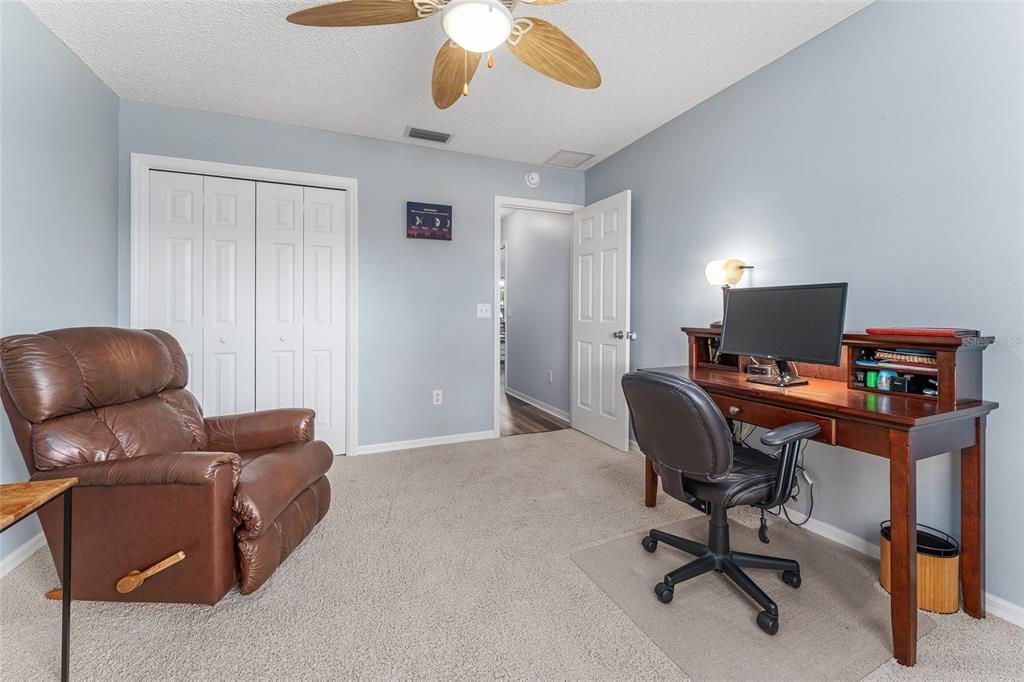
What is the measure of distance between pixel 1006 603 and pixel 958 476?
0.45m

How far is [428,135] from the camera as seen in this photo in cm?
346

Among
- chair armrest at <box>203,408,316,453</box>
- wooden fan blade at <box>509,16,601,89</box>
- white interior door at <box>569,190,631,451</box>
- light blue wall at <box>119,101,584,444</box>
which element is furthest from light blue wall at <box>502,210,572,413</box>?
chair armrest at <box>203,408,316,453</box>

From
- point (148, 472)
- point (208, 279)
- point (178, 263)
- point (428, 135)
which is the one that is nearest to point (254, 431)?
point (148, 472)

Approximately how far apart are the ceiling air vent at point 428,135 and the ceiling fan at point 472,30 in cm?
150

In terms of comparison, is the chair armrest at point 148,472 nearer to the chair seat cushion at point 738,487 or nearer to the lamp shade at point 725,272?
the chair seat cushion at point 738,487

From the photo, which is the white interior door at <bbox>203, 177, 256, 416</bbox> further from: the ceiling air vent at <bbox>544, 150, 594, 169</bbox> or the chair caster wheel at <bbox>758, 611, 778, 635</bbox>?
the chair caster wheel at <bbox>758, 611, 778, 635</bbox>

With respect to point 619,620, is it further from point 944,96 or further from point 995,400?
point 944,96

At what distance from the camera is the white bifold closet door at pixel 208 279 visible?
3.07 m

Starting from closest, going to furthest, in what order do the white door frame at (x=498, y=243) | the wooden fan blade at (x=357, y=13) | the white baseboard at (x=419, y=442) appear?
the wooden fan blade at (x=357, y=13)
the white baseboard at (x=419, y=442)
the white door frame at (x=498, y=243)

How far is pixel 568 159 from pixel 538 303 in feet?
5.78

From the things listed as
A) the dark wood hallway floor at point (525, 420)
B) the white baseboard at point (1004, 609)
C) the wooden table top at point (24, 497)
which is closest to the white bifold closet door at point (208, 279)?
the wooden table top at point (24, 497)

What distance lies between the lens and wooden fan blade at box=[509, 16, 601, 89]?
1.64m

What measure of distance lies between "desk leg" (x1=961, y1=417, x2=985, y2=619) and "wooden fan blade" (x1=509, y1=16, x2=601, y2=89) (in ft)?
6.36

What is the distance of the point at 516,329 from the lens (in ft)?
19.4
